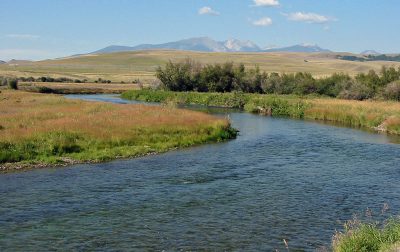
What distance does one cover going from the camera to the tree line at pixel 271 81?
3292 inches

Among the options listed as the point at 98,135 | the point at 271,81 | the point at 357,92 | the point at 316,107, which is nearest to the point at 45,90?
the point at 271,81

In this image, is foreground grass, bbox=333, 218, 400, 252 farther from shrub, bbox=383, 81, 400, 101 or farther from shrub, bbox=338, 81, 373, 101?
shrub, bbox=338, 81, 373, 101

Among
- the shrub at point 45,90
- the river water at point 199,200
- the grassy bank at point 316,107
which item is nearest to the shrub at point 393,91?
the grassy bank at point 316,107

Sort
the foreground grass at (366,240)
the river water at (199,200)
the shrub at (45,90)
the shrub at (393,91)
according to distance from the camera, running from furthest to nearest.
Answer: the shrub at (45,90) → the shrub at (393,91) → the river water at (199,200) → the foreground grass at (366,240)

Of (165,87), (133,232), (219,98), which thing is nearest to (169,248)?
(133,232)

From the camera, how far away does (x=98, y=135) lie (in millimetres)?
37969

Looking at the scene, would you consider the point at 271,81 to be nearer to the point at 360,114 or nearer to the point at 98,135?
the point at 360,114

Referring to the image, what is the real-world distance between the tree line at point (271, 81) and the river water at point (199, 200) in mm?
47393

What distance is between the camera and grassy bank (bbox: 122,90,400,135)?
5772cm

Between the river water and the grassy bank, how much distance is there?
19.5 meters

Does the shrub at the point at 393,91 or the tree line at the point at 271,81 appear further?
the tree line at the point at 271,81

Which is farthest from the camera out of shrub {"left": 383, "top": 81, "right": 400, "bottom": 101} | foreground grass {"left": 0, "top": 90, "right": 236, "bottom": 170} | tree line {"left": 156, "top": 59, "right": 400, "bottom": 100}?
tree line {"left": 156, "top": 59, "right": 400, "bottom": 100}

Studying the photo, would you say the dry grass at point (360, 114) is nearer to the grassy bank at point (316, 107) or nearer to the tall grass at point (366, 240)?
the grassy bank at point (316, 107)

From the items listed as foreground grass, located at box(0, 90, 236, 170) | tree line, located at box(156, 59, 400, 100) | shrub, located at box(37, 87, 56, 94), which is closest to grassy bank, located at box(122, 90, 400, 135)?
tree line, located at box(156, 59, 400, 100)
